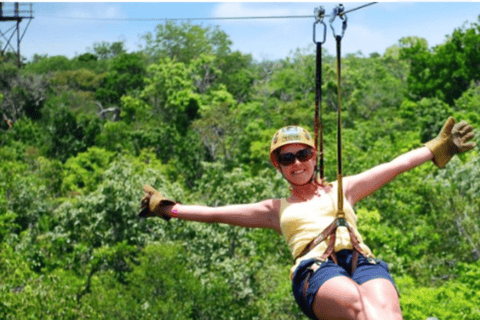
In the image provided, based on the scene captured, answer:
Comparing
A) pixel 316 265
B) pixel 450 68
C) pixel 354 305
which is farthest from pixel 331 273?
pixel 450 68

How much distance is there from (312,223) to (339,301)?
0.68 metres

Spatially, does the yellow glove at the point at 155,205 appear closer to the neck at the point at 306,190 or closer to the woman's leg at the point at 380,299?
the neck at the point at 306,190

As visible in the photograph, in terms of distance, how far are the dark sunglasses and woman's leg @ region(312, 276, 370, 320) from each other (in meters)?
0.92

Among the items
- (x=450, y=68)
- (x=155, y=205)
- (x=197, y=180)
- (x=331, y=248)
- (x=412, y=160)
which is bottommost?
(x=331, y=248)

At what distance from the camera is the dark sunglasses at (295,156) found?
4.68 metres

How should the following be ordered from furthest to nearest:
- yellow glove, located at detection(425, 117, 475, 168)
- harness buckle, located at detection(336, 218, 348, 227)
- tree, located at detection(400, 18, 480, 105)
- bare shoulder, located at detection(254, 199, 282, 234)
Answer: tree, located at detection(400, 18, 480, 105)
yellow glove, located at detection(425, 117, 475, 168)
bare shoulder, located at detection(254, 199, 282, 234)
harness buckle, located at detection(336, 218, 348, 227)

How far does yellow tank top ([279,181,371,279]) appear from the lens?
174 inches

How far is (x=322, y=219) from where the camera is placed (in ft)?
14.9

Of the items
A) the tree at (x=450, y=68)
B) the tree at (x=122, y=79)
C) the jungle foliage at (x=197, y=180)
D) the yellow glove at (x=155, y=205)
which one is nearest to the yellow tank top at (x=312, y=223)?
the yellow glove at (x=155, y=205)

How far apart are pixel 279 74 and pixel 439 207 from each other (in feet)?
116

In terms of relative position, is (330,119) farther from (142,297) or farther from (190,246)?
(142,297)

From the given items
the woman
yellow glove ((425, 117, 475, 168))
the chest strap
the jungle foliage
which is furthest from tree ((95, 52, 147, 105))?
the chest strap

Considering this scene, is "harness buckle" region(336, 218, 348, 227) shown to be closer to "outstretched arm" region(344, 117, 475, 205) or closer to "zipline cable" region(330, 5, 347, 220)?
"zipline cable" region(330, 5, 347, 220)

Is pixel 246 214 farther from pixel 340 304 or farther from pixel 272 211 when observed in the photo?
pixel 340 304
